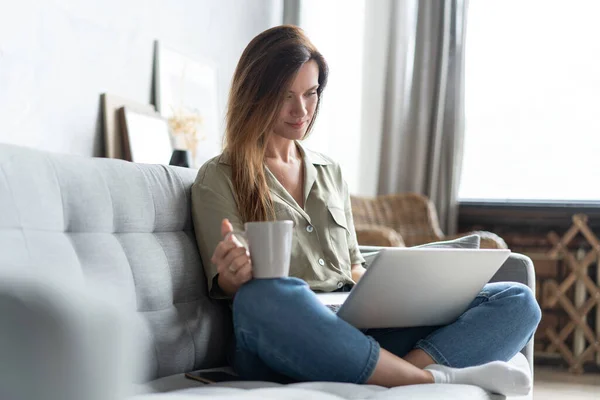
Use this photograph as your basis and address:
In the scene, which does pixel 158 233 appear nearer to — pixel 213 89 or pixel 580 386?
pixel 213 89

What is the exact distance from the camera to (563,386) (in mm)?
3375

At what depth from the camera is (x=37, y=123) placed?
98.7 inches

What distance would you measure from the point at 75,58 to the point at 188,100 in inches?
34.5

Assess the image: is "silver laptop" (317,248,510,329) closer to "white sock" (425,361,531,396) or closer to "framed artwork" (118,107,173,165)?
"white sock" (425,361,531,396)

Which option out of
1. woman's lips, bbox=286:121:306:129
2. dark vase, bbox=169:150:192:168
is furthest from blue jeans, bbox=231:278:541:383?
dark vase, bbox=169:150:192:168

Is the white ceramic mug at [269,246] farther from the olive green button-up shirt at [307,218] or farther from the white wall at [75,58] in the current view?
the white wall at [75,58]

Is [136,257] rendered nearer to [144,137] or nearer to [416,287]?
[416,287]

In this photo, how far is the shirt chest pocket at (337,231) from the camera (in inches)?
71.8

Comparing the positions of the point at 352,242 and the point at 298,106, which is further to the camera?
the point at 352,242

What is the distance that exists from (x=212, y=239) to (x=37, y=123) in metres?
1.16

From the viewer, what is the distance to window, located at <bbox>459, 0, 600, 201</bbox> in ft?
13.1

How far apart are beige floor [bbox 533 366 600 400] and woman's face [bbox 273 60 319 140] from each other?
1.81 m

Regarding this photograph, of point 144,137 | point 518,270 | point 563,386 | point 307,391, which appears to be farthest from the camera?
Result: point 563,386

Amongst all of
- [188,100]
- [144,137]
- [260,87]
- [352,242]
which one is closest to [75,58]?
[144,137]
